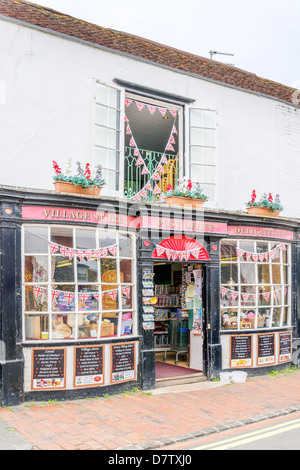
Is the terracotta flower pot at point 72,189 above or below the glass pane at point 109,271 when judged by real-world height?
above

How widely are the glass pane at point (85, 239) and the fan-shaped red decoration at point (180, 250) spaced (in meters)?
1.33

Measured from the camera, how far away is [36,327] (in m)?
7.93

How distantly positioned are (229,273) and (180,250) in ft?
5.03

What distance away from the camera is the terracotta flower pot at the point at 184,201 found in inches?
370

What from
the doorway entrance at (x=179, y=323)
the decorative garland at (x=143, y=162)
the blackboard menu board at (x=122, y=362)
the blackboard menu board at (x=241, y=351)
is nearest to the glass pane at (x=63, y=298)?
the blackboard menu board at (x=122, y=362)

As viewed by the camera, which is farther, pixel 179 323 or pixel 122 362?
pixel 179 323

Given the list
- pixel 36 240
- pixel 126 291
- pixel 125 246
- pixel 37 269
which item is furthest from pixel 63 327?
pixel 125 246

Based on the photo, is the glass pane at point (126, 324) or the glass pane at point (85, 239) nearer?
the glass pane at point (85, 239)

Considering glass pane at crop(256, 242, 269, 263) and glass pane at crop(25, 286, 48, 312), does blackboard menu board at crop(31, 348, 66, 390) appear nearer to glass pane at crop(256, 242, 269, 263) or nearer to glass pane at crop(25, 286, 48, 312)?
glass pane at crop(25, 286, 48, 312)

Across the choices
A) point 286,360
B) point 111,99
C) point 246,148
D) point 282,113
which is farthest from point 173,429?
point 282,113

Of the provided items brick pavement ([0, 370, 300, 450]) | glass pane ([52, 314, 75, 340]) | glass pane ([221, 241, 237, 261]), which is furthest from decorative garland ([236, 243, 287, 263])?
glass pane ([52, 314, 75, 340])

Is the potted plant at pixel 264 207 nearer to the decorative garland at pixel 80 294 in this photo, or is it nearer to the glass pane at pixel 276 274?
the glass pane at pixel 276 274

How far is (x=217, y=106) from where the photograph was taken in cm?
1093

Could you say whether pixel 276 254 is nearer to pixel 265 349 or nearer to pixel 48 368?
pixel 265 349
